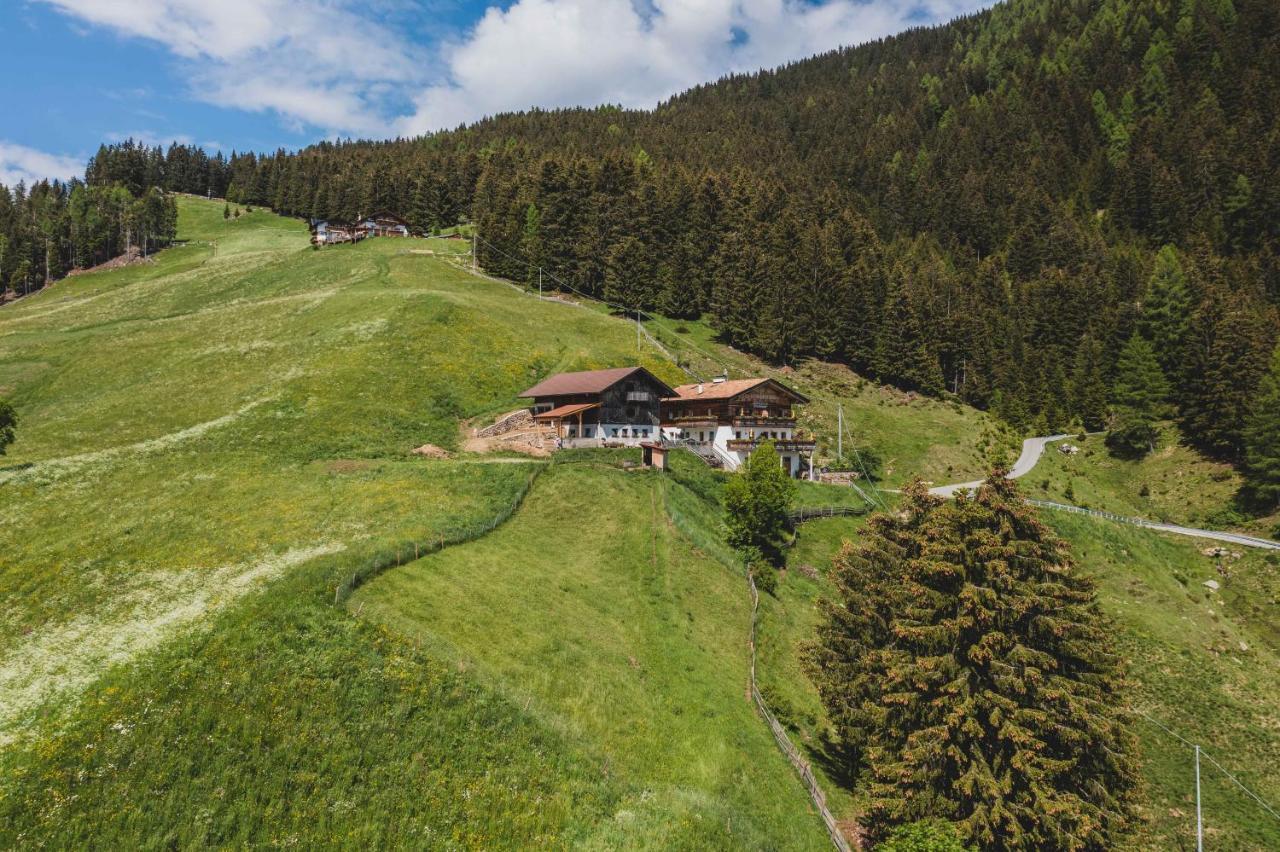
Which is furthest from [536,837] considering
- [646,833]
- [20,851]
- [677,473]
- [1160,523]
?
[1160,523]

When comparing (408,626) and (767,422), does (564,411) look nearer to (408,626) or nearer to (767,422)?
(767,422)

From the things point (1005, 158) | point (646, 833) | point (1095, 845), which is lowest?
point (1095, 845)

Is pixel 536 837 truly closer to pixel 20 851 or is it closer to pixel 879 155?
pixel 20 851

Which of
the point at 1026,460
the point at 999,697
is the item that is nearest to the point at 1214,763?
the point at 999,697

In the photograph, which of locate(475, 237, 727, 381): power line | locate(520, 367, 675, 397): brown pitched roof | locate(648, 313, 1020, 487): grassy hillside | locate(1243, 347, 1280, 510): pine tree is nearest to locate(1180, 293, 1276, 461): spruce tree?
locate(1243, 347, 1280, 510): pine tree

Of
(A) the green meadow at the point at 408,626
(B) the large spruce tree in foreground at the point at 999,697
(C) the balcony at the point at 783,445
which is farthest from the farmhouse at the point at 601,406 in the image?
(B) the large spruce tree in foreground at the point at 999,697

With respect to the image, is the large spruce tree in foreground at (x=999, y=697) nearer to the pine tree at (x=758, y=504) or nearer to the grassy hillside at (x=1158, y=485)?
the pine tree at (x=758, y=504)
